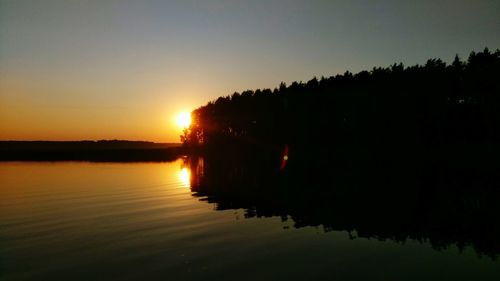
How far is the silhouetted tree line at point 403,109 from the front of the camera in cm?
8094

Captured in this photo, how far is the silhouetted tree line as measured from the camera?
8094cm

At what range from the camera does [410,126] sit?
84.8 m

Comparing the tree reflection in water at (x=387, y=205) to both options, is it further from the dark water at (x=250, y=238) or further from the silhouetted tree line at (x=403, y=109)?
the silhouetted tree line at (x=403, y=109)

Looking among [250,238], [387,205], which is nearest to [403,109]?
[387,205]

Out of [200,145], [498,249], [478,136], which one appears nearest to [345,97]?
[478,136]

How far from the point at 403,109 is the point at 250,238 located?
7413 centimetres

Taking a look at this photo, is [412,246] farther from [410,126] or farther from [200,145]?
[200,145]

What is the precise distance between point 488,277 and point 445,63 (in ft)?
270

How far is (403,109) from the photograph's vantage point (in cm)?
8506

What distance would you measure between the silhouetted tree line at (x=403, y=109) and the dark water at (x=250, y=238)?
51.9m

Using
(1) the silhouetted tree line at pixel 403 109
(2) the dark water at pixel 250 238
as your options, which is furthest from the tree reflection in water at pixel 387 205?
(1) the silhouetted tree line at pixel 403 109

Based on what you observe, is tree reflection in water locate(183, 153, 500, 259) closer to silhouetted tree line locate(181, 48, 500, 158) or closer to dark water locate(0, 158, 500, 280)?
dark water locate(0, 158, 500, 280)

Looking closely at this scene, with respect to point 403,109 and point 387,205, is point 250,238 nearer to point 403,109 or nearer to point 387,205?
point 387,205

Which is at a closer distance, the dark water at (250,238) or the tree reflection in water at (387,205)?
the dark water at (250,238)
